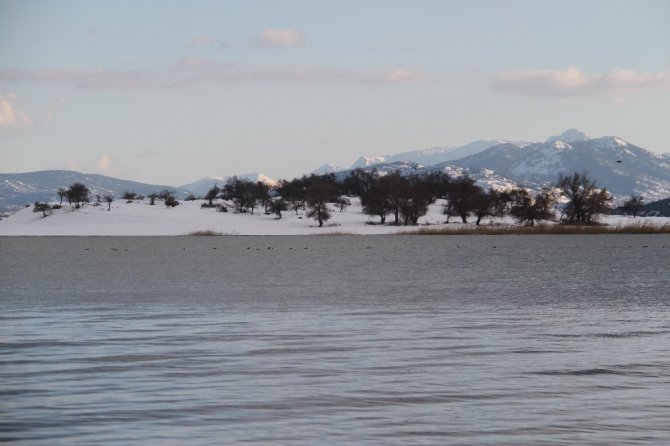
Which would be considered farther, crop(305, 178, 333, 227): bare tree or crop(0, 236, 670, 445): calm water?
crop(305, 178, 333, 227): bare tree

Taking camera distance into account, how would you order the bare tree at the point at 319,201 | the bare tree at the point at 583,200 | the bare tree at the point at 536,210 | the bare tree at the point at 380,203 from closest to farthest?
the bare tree at the point at 583,200 → the bare tree at the point at 536,210 → the bare tree at the point at 319,201 → the bare tree at the point at 380,203

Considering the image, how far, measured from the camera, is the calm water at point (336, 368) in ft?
49.4

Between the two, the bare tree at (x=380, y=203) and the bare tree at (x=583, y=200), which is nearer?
the bare tree at (x=583, y=200)

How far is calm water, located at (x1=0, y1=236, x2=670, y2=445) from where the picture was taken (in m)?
15.0

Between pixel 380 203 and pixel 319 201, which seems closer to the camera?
pixel 380 203

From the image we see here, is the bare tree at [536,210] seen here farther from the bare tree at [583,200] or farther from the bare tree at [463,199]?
the bare tree at [463,199]

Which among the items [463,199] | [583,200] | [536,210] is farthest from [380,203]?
[583,200]

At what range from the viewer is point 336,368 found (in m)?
20.8

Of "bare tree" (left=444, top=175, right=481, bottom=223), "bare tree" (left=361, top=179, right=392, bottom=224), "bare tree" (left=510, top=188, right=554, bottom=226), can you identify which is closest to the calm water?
"bare tree" (left=510, top=188, right=554, bottom=226)

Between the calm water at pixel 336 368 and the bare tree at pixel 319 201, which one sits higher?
the bare tree at pixel 319 201

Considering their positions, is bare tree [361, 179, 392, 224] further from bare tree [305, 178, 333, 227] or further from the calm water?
the calm water

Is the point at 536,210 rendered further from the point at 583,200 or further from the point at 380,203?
the point at 380,203

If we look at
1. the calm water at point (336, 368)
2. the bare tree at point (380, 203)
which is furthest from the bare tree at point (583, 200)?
the calm water at point (336, 368)

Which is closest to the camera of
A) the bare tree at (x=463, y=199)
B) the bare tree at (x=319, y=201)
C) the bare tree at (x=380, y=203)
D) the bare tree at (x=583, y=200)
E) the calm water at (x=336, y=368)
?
the calm water at (x=336, y=368)
